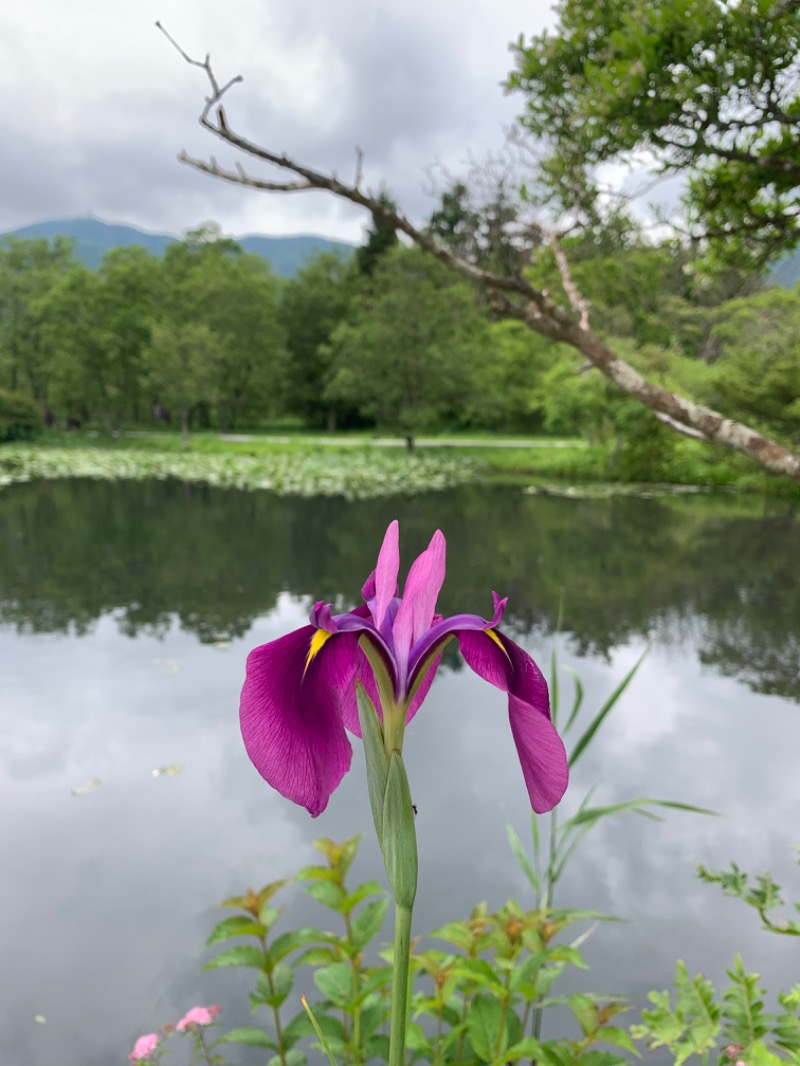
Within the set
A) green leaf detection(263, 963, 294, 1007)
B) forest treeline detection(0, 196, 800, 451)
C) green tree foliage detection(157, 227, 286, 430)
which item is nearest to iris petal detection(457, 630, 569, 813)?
green leaf detection(263, 963, 294, 1007)

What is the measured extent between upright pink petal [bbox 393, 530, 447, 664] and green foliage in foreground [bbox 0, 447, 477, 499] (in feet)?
33.1

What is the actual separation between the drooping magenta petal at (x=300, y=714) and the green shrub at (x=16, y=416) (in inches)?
762

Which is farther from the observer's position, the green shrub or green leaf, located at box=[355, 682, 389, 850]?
the green shrub

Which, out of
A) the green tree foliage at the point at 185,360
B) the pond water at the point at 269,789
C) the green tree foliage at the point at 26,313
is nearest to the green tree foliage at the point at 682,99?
the pond water at the point at 269,789

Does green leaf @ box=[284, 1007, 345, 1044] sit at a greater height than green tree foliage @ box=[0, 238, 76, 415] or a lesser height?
lesser

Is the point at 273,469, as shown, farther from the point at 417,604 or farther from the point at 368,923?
the point at 417,604

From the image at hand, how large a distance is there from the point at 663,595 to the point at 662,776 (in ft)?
9.06

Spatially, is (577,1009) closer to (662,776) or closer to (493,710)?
(662,776)

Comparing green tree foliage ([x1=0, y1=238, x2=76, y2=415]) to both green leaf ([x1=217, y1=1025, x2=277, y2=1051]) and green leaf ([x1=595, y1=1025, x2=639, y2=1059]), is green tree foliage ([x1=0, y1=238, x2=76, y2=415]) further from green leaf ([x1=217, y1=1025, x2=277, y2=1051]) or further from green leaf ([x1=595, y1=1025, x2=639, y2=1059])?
green leaf ([x1=595, y1=1025, x2=639, y2=1059])

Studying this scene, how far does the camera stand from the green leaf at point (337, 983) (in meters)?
1.09

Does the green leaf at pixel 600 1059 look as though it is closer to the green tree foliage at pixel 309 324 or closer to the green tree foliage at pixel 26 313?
the green tree foliage at pixel 26 313

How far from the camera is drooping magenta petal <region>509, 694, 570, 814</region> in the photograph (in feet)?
1.57

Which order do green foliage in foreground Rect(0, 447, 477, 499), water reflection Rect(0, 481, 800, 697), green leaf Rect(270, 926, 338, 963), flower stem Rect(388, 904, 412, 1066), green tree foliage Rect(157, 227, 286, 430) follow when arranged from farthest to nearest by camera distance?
1. green tree foliage Rect(157, 227, 286, 430)
2. green foliage in foreground Rect(0, 447, 477, 499)
3. water reflection Rect(0, 481, 800, 697)
4. green leaf Rect(270, 926, 338, 963)
5. flower stem Rect(388, 904, 412, 1066)

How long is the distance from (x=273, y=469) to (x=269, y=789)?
11163mm
